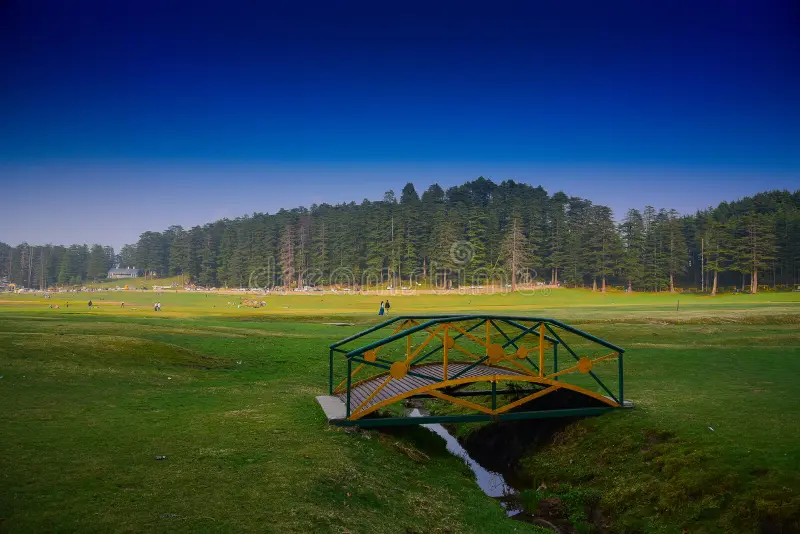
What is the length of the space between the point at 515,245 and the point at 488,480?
9331 centimetres

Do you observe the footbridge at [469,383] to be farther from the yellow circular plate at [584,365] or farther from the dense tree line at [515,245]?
the dense tree line at [515,245]

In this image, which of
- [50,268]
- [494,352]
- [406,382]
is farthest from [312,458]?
[50,268]

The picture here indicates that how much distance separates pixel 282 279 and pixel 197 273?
1727 inches

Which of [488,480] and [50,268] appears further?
[50,268]

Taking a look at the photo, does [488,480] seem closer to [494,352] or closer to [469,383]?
[469,383]

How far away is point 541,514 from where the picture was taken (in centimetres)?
1136

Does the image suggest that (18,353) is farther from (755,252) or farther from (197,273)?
(197,273)

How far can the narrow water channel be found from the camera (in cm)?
1215

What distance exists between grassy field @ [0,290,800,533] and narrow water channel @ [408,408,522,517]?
1.80 ft

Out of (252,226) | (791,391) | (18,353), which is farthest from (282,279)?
(791,391)

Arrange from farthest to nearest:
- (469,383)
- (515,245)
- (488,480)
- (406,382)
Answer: (515,245) < (406,382) < (469,383) < (488,480)

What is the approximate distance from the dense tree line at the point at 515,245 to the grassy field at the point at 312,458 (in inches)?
3477

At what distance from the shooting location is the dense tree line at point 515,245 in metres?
98.4

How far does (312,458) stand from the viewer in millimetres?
10414
